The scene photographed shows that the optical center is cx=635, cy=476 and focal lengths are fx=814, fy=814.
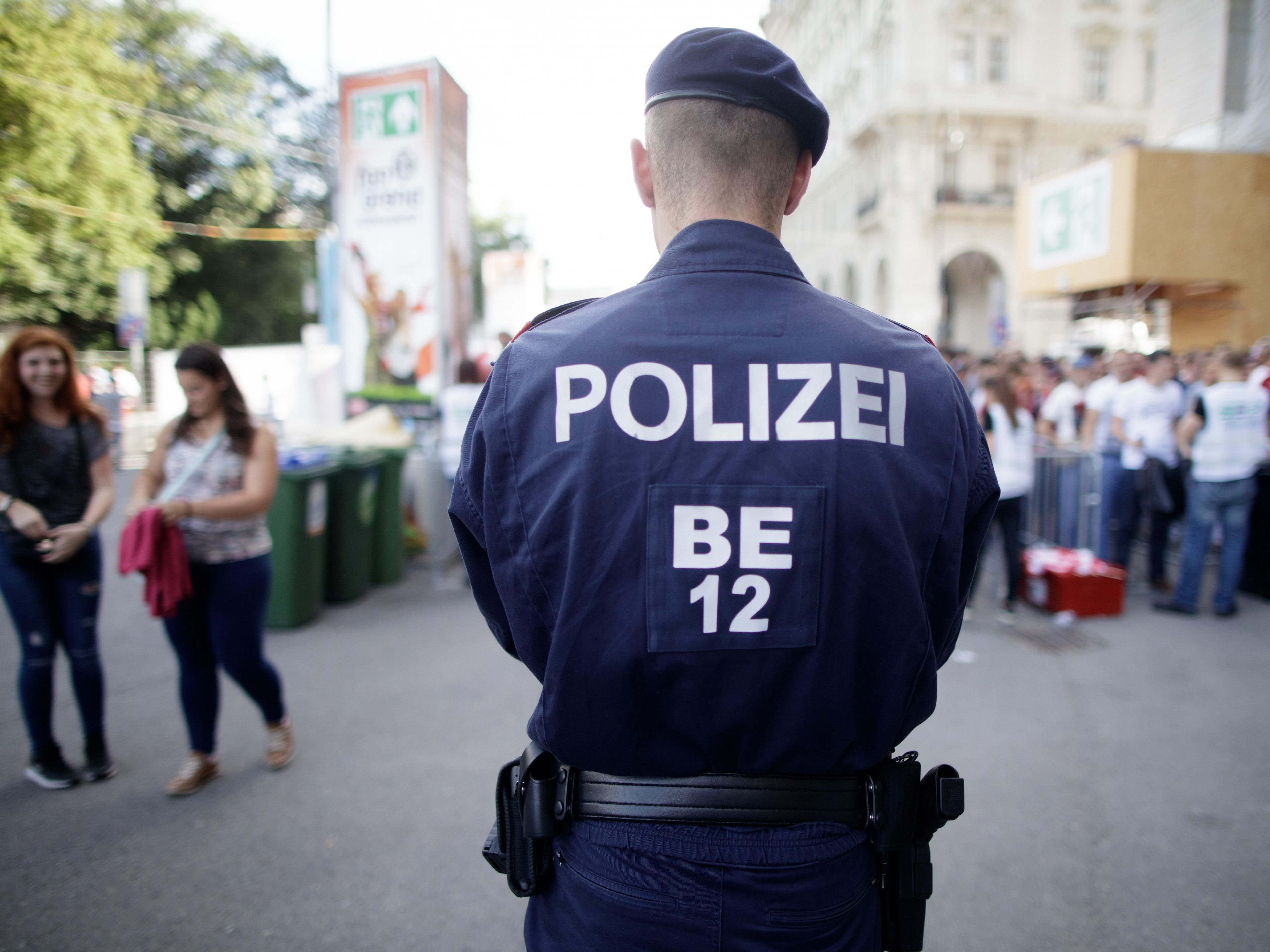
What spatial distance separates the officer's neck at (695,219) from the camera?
1304 millimetres

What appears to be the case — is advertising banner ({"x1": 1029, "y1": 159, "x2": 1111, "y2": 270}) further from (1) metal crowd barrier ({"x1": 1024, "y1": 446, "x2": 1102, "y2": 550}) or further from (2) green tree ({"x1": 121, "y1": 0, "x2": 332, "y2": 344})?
(2) green tree ({"x1": 121, "y1": 0, "x2": 332, "y2": 344})

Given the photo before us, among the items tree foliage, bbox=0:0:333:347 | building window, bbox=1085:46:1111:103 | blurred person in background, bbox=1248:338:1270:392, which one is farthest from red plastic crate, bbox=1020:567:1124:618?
building window, bbox=1085:46:1111:103

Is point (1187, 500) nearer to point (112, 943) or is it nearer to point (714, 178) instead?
point (714, 178)

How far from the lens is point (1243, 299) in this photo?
14.6 metres

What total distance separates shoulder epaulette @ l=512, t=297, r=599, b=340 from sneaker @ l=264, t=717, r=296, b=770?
11.6ft

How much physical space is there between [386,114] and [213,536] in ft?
25.6

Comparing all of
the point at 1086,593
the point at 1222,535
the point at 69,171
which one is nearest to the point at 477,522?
the point at 1086,593

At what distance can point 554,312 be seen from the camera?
4.46ft

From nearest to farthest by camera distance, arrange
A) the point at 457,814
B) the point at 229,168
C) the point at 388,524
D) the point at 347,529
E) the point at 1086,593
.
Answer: the point at 457,814 → the point at 1086,593 → the point at 347,529 → the point at 388,524 → the point at 229,168

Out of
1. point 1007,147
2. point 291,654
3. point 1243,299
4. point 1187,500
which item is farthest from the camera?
point 1007,147

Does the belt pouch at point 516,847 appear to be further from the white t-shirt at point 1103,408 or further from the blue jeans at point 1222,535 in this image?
the white t-shirt at point 1103,408

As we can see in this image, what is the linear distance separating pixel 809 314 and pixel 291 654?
17.9 ft

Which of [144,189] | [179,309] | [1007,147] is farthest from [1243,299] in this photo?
[179,309]

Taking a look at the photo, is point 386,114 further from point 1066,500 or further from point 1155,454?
point 1155,454
